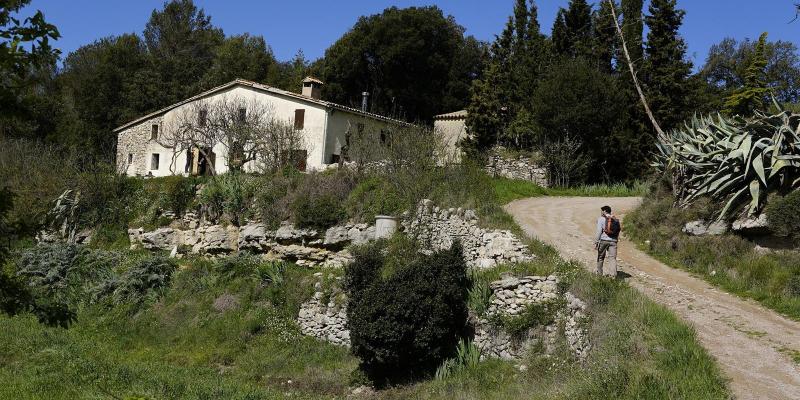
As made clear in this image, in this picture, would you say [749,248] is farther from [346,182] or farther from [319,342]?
[346,182]

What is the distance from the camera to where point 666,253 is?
15.6m

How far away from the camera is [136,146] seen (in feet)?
134

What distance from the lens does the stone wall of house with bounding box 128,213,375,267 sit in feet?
64.1

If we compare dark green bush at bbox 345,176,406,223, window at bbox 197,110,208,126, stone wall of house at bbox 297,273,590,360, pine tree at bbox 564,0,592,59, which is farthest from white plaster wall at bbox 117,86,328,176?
stone wall of house at bbox 297,273,590,360

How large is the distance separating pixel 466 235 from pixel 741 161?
6841 millimetres

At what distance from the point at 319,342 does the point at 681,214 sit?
9.73 m

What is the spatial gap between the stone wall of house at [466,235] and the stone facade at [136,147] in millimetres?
25514

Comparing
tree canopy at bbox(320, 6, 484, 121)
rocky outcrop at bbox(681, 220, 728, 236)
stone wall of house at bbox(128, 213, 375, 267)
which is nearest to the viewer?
rocky outcrop at bbox(681, 220, 728, 236)

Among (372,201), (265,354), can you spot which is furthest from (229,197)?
(265,354)

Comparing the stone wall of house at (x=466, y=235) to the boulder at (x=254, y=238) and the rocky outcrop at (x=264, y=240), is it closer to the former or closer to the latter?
the rocky outcrop at (x=264, y=240)

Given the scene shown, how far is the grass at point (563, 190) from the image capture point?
25578mm

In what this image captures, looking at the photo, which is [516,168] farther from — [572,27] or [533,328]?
[533,328]

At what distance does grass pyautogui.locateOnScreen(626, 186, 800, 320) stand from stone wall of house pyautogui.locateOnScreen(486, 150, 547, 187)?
10.3 m

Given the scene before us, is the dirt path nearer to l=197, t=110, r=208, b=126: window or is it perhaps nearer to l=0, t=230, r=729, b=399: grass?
l=0, t=230, r=729, b=399: grass
